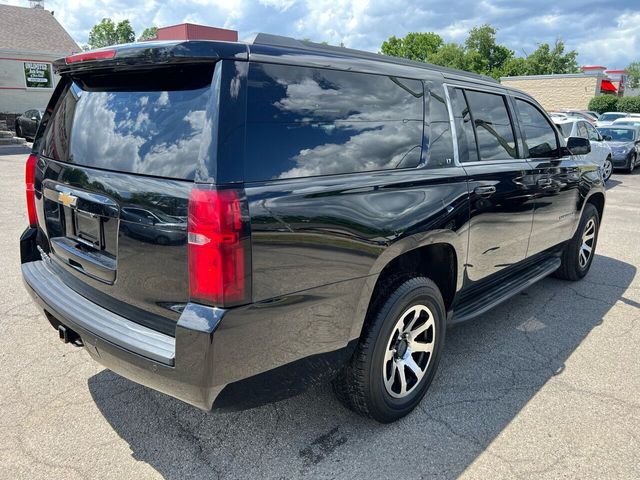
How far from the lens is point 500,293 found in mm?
3838

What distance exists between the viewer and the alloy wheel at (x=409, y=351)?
9.49 feet

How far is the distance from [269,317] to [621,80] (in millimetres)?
58917

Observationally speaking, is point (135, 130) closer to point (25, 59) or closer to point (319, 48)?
point (319, 48)

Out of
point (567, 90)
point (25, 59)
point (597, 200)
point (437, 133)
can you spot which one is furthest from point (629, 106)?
point (437, 133)

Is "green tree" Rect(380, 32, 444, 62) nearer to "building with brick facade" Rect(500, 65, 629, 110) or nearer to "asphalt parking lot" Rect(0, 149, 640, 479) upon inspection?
"building with brick facade" Rect(500, 65, 629, 110)

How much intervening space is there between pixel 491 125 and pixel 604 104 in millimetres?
39358

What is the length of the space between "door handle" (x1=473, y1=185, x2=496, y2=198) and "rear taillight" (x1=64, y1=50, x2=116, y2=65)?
2182mm

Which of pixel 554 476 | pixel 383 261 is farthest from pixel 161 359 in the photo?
pixel 554 476

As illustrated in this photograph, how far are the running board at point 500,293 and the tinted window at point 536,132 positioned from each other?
37.5 inches

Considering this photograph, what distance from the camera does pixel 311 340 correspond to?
92.9 inches

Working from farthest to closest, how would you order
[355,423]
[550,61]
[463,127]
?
[550,61], [463,127], [355,423]

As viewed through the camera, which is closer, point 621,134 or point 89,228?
point 89,228

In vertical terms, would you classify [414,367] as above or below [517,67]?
below

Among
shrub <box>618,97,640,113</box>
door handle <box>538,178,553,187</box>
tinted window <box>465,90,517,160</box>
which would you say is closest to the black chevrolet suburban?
tinted window <box>465,90,517,160</box>
